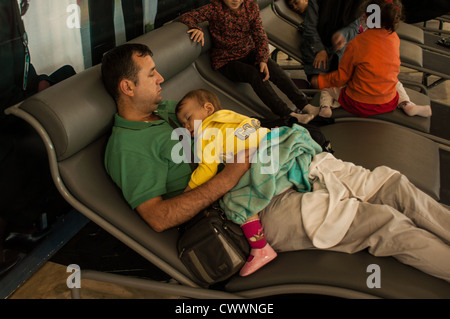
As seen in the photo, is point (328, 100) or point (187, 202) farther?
point (328, 100)

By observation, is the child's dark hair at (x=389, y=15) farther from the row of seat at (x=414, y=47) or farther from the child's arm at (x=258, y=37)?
the row of seat at (x=414, y=47)

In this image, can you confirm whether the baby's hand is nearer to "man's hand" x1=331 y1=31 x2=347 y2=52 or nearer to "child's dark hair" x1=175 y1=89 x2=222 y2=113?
"child's dark hair" x1=175 y1=89 x2=222 y2=113

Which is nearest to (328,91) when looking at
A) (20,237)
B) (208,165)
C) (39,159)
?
(208,165)

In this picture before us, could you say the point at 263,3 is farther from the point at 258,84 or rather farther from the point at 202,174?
the point at 202,174

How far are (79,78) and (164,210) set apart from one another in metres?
0.64

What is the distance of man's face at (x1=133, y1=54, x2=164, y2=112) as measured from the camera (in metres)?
1.51

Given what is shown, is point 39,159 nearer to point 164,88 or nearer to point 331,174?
point 164,88

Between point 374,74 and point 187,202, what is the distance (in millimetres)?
1605

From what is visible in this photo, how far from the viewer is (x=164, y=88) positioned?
2098 millimetres

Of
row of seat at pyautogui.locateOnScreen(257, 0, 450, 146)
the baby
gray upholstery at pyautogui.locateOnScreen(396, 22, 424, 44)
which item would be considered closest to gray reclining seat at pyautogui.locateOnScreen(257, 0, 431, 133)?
row of seat at pyautogui.locateOnScreen(257, 0, 450, 146)

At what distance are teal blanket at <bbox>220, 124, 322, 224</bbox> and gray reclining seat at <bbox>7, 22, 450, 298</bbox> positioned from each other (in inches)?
9.5

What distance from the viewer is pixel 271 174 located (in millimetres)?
1411

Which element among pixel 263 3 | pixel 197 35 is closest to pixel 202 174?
pixel 197 35
